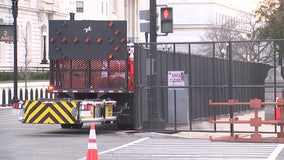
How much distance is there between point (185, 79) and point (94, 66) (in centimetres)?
289

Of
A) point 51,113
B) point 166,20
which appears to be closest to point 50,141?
point 51,113

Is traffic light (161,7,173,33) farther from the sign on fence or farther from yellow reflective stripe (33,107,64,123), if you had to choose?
yellow reflective stripe (33,107,64,123)

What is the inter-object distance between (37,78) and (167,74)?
42.6 m

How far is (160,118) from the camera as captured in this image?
1981 centimetres

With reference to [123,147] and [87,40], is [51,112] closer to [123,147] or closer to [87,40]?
[87,40]

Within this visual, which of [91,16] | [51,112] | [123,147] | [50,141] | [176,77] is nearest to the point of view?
[123,147]

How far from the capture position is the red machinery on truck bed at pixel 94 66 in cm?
1962

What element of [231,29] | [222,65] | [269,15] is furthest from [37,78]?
[222,65]

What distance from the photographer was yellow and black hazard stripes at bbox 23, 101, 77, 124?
61.1ft

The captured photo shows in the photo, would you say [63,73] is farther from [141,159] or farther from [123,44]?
[141,159]

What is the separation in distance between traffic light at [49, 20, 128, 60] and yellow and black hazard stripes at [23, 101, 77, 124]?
1.87m

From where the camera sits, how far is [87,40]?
19891mm

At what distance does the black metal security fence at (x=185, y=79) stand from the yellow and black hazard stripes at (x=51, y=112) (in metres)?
2.19

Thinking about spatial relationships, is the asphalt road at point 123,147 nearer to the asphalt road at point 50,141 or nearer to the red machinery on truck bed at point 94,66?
the asphalt road at point 50,141
